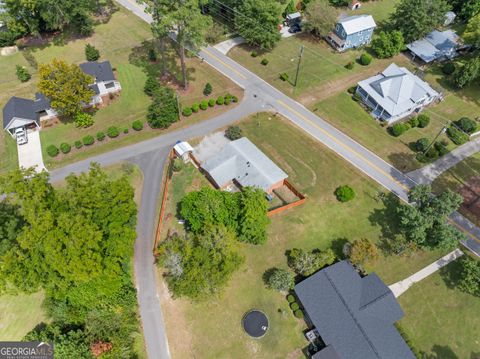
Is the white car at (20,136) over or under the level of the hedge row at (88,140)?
under

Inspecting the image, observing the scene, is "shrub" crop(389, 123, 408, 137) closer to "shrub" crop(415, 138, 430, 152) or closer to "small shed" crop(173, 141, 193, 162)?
"shrub" crop(415, 138, 430, 152)

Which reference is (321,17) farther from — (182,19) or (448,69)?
(182,19)


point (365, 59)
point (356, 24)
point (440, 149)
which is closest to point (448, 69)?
point (365, 59)

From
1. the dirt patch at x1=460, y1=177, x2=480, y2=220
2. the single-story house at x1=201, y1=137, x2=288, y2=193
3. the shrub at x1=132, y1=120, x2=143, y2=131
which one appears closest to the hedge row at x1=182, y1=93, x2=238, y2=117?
the shrub at x1=132, y1=120, x2=143, y2=131

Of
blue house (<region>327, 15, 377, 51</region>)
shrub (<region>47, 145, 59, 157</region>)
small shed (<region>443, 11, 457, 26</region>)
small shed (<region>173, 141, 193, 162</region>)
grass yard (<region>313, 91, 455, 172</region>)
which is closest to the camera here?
small shed (<region>173, 141, 193, 162</region>)

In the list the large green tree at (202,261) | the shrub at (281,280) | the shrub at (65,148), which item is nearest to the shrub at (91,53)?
the shrub at (65,148)

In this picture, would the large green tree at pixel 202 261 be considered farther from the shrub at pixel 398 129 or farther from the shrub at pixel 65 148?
the shrub at pixel 398 129
